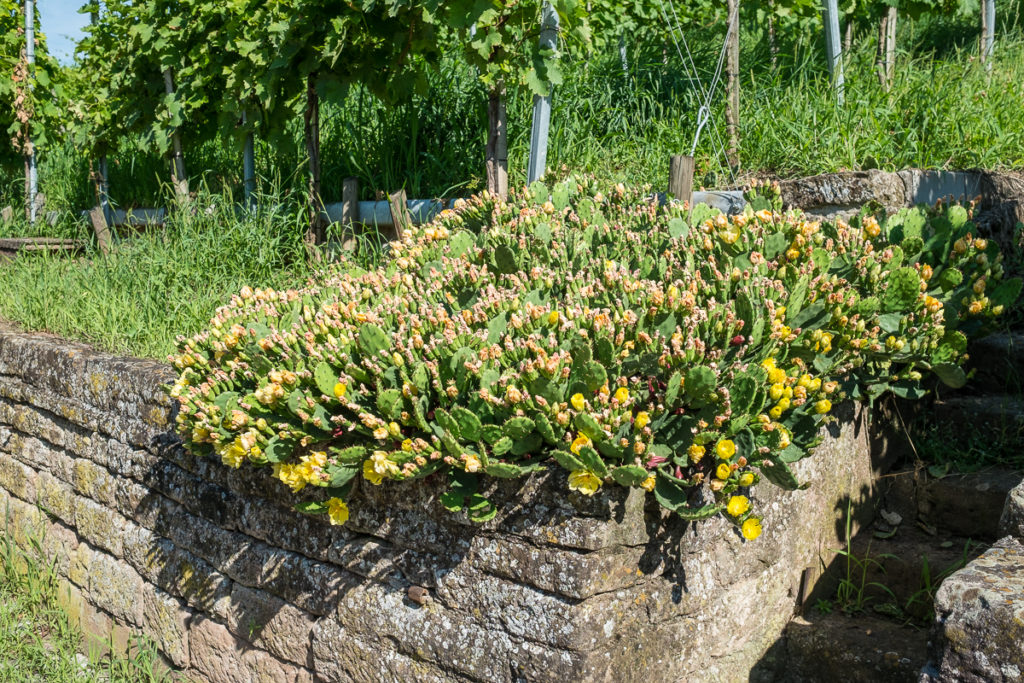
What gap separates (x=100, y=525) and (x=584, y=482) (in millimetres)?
2604

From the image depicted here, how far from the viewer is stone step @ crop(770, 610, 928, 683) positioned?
7.62ft

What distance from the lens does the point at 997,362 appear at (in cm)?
327

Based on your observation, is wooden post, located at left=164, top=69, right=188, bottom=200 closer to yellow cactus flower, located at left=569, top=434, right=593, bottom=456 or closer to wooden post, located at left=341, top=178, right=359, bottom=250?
wooden post, located at left=341, top=178, right=359, bottom=250

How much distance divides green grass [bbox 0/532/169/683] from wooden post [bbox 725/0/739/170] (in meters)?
3.59

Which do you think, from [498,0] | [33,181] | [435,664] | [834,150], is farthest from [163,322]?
[33,181]

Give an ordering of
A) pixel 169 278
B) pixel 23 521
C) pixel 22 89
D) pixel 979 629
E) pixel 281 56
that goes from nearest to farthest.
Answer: pixel 979 629 < pixel 23 521 < pixel 169 278 < pixel 281 56 < pixel 22 89

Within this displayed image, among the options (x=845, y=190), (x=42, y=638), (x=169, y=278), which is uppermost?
(x=845, y=190)

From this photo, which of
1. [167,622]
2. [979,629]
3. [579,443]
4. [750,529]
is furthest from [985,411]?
[167,622]

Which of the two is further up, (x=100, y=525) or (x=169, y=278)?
(x=169, y=278)

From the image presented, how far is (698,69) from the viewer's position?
5.87 metres

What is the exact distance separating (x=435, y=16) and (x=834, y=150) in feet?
6.61

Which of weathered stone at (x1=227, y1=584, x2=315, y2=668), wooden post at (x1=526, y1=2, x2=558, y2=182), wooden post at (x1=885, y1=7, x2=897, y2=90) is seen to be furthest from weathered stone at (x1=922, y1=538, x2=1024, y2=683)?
wooden post at (x1=885, y1=7, x2=897, y2=90)

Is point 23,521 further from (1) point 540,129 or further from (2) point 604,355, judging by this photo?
(2) point 604,355

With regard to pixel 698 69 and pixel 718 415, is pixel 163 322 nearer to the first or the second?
pixel 718 415
